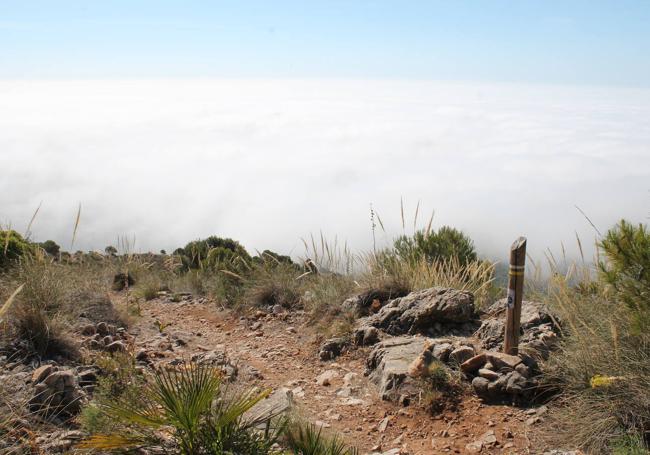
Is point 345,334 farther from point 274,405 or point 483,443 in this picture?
point 483,443

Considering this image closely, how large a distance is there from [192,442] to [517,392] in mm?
3140

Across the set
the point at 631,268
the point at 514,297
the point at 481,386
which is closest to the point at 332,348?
the point at 481,386

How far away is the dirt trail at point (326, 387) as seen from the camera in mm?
4992

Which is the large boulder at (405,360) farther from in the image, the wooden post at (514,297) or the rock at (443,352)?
the wooden post at (514,297)

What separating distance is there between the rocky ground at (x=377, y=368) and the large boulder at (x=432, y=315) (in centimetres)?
1

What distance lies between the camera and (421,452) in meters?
4.83

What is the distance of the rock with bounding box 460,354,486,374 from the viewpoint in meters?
5.75

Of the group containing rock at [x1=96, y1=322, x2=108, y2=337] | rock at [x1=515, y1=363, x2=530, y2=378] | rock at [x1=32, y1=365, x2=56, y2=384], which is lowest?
rock at [x1=96, y1=322, x2=108, y2=337]

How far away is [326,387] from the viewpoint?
6578 mm

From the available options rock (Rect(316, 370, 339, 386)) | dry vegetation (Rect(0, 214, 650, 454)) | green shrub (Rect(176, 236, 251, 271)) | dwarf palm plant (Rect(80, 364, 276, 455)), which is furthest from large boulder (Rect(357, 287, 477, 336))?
green shrub (Rect(176, 236, 251, 271))

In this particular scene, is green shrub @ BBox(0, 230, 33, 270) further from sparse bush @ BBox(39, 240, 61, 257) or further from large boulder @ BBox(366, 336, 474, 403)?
sparse bush @ BBox(39, 240, 61, 257)

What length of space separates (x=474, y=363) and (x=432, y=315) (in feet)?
5.48

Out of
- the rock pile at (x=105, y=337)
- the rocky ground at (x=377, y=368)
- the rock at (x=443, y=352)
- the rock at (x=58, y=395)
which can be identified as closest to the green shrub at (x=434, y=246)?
the rocky ground at (x=377, y=368)

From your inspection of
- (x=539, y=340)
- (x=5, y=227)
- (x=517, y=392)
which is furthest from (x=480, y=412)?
(x=5, y=227)
